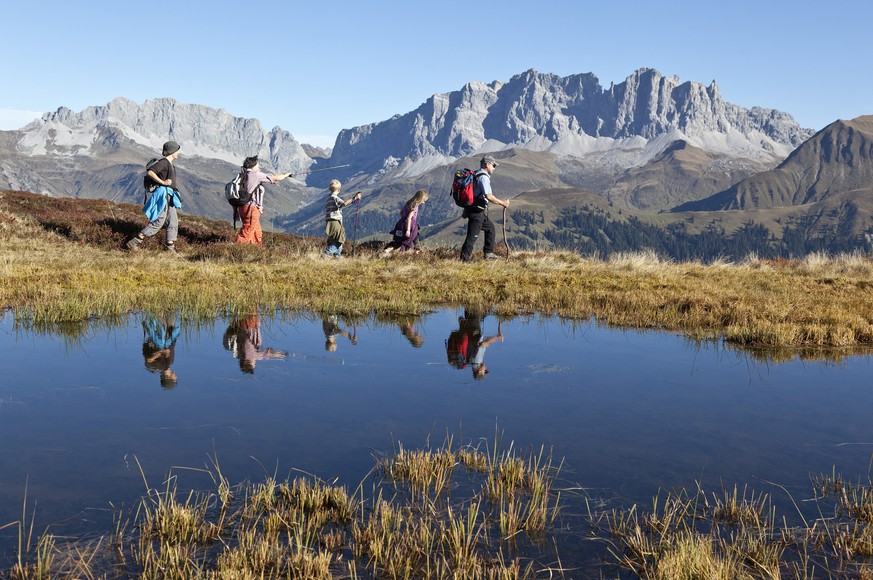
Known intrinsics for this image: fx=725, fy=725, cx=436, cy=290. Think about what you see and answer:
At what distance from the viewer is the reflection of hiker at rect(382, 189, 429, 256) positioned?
2403cm

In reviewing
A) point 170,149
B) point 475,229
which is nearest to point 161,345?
point 170,149

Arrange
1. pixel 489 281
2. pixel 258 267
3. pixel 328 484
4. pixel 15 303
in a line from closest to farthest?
1. pixel 328 484
2. pixel 15 303
3. pixel 489 281
4. pixel 258 267

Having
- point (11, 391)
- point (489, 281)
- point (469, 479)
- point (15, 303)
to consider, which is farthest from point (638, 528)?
point (489, 281)

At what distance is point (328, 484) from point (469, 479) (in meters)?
0.99

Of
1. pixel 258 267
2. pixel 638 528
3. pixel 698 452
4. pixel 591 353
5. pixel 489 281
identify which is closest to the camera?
pixel 638 528

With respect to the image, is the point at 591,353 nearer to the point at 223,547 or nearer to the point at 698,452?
the point at 698,452

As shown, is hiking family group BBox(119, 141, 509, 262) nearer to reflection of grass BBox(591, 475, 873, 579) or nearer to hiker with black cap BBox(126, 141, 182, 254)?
hiker with black cap BBox(126, 141, 182, 254)

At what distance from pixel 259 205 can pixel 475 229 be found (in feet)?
23.3

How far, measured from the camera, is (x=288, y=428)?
19.9 ft

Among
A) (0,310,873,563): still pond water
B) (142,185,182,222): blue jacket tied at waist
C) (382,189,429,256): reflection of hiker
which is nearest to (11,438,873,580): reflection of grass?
(0,310,873,563): still pond water

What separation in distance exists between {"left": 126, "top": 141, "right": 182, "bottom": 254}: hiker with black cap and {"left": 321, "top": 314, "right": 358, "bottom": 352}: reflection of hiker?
10668 millimetres

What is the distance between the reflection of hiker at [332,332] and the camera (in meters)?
10.2

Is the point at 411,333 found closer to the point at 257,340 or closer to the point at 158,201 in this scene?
the point at 257,340

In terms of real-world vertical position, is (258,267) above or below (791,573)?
above
